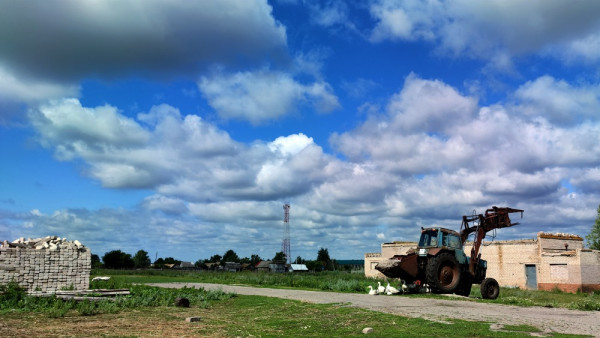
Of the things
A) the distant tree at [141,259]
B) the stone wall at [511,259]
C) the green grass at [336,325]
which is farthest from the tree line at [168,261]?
the green grass at [336,325]

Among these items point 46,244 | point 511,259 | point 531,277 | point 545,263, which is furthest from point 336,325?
point 511,259

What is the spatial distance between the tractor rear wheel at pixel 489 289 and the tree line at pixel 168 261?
7991cm

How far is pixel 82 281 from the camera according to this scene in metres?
24.2

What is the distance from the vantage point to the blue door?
37544 mm

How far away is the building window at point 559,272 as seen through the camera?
35.4 meters

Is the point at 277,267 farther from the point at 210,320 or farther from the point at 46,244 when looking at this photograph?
the point at 210,320

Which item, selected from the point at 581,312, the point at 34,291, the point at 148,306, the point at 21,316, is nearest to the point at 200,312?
the point at 148,306

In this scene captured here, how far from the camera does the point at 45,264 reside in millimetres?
22906

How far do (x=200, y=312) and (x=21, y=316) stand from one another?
5.67m

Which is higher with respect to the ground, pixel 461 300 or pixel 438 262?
pixel 438 262

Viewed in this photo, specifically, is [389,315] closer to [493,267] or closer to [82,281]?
[82,281]

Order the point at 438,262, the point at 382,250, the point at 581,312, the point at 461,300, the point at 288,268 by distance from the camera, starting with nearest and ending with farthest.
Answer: the point at 581,312 < the point at 461,300 < the point at 438,262 < the point at 382,250 < the point at 288,268

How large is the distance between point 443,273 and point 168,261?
13702cm

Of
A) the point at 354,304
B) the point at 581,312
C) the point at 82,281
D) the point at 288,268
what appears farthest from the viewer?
the point at 288,268
